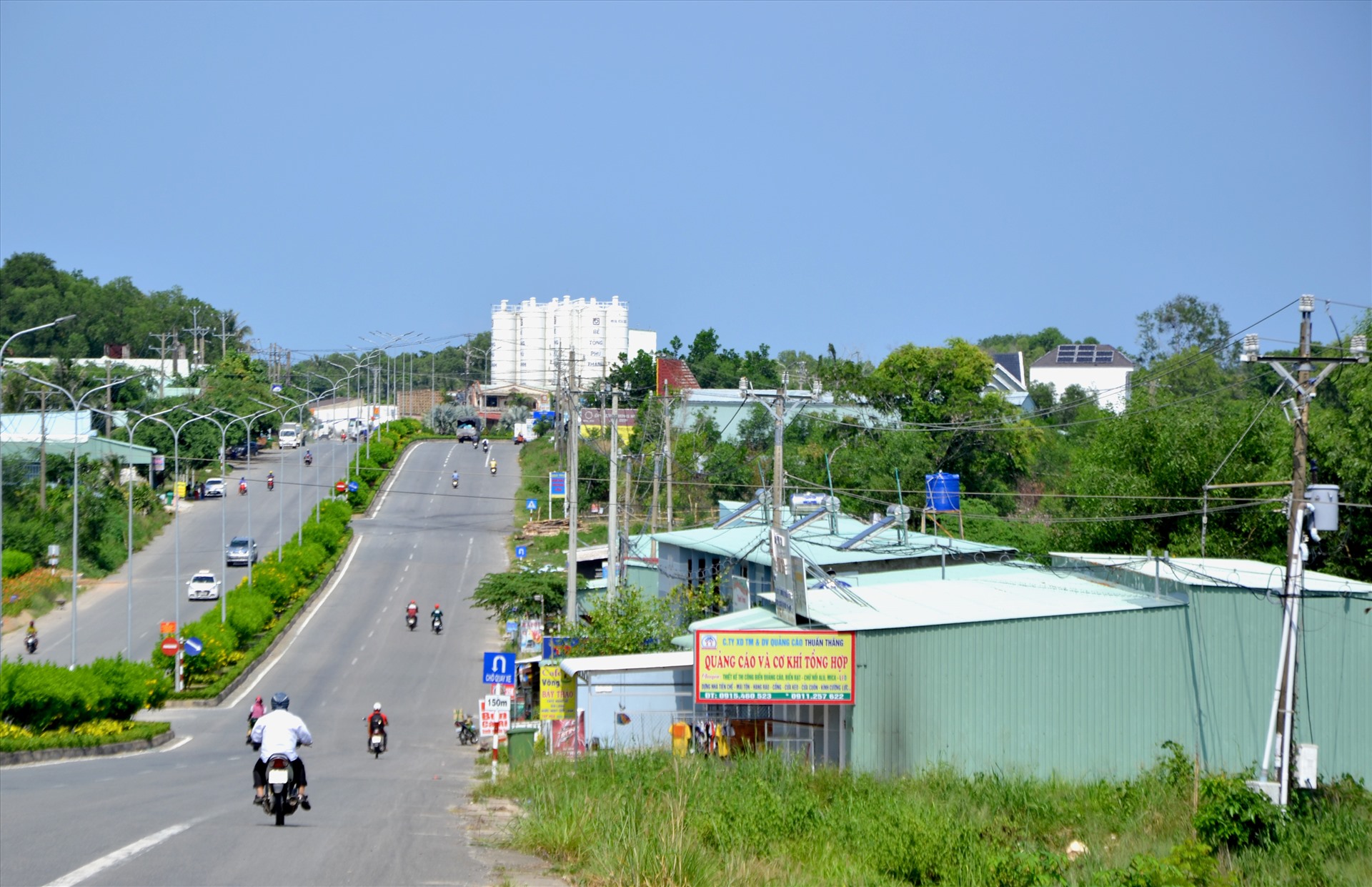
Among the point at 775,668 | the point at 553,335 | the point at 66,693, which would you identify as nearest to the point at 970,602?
the point at 775,668

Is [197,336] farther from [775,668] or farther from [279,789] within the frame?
[279,789]

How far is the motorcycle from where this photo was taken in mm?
12750

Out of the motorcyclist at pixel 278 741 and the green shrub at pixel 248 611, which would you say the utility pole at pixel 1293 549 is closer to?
the motorcyclist at pixel 278 741

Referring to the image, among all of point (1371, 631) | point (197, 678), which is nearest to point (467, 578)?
point (197, 678)

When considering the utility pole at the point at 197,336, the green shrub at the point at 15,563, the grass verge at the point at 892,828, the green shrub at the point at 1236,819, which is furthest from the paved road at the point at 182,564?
the utility pole at the point at 197,336

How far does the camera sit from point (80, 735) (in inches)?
1092

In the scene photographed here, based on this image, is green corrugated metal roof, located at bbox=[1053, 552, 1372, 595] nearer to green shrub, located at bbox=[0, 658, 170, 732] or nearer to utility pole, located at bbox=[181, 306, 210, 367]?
green shrub, located at bbox=[0, 658, 170, 732]

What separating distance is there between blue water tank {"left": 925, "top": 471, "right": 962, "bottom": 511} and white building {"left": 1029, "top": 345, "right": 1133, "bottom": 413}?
209ft

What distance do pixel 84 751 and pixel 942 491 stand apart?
86.4 ft

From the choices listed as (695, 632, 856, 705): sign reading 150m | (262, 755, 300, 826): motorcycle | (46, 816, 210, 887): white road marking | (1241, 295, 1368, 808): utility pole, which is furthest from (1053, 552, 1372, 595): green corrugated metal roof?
(46, 816, 210, 887): white road marking

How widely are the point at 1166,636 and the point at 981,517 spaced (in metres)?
34.3

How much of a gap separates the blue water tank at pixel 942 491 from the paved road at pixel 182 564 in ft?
86.6

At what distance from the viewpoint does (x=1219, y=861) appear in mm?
16406

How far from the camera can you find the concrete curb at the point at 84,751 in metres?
24.3
